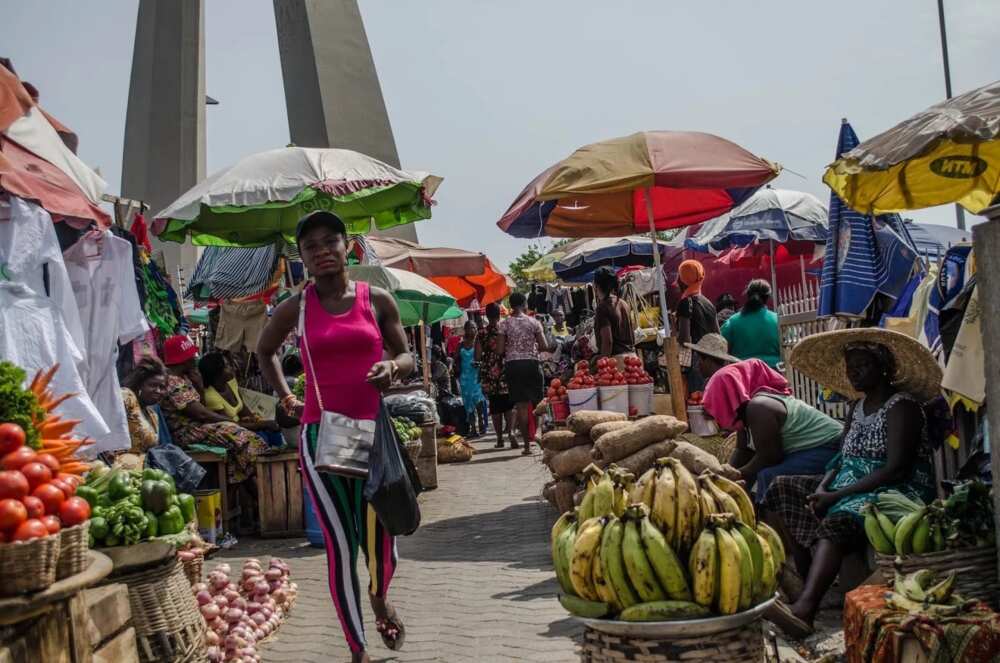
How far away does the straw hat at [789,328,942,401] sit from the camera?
5.22m

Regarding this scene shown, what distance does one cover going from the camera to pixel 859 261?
22.9ft

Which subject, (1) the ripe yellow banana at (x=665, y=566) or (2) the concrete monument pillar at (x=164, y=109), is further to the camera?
(2) the concrete monument pillar at (x=164, y=109)

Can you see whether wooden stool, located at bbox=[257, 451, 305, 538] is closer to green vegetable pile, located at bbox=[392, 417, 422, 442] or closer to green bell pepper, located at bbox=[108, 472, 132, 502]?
green vegetable pile, located at bbox=[392, 417, 422, 442]

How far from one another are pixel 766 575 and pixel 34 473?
252 cm

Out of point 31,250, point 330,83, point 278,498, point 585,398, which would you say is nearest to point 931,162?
point 585,398

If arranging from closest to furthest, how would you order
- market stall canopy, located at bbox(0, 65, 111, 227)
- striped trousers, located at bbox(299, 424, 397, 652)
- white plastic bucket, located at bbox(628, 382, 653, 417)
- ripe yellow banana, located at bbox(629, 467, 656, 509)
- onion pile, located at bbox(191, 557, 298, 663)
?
1. ripe yellow banana, located at bbox(629, 467, 656, 509)
2. striped trousers, located at bbox(299, 424, 397, 652)
3. onion pile, located at bbox(191, 557, 298, 663)
4. market stall canopy, located at bbox(0, 65, 111, 227)
5. white plastic bucket, located at bbox(628, 382, 653, 417)

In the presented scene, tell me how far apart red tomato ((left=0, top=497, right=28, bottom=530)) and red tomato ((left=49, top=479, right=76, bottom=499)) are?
265 mm

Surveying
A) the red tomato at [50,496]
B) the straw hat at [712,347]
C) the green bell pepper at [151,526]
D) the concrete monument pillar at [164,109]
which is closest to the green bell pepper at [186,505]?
the green bell pepper at [151,526]

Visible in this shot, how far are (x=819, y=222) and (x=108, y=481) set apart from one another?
462 inches

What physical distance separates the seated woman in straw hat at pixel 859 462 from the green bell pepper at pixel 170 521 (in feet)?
9.72

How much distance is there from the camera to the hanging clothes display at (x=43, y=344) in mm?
5938

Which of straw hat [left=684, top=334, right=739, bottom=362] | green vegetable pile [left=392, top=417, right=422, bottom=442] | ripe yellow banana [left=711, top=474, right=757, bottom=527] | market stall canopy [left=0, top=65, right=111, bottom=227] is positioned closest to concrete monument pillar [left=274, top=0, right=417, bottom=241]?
green vegetable pile [left=392, top=417, right=422, bottom=442]

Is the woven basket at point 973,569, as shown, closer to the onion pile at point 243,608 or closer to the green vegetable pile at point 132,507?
the onion pile at point 243,608

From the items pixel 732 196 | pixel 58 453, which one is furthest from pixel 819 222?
Result: pixel 58 453
